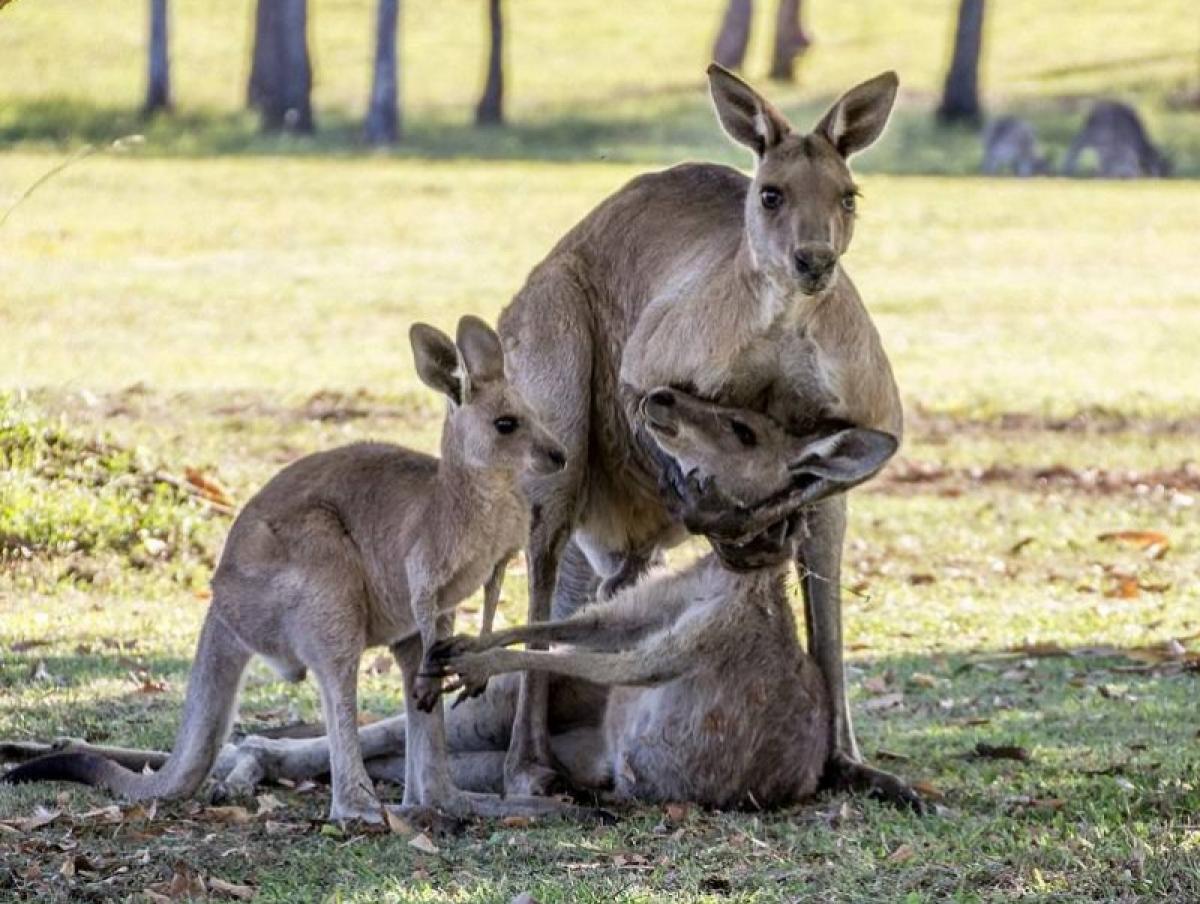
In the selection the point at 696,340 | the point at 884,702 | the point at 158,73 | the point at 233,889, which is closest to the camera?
the point at 233,889

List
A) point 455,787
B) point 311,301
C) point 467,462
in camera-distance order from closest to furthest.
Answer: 1. point 467,462
2. point 455,787
3. point 311,301

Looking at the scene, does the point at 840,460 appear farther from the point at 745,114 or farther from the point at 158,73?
the point at 158,73

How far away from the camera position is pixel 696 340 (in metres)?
6.17

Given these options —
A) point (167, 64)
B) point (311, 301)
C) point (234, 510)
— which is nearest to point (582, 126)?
point (167, 64)

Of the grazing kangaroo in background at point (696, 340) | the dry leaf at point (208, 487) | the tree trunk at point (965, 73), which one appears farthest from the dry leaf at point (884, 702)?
the tree trunk at point (965, 73)

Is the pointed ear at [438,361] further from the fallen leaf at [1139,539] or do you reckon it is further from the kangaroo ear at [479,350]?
the fallen leaf at [1139,539]

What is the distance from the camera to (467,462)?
5.62 metres

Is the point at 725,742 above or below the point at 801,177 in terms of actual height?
below

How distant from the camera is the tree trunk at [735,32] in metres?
41.0

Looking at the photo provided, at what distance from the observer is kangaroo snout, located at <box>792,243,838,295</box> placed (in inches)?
221

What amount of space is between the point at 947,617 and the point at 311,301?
1032cm

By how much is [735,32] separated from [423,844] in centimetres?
3683

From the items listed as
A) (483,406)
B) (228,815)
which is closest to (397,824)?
(228,815)

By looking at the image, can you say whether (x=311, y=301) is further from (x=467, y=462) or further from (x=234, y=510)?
(x=467, y=462)
